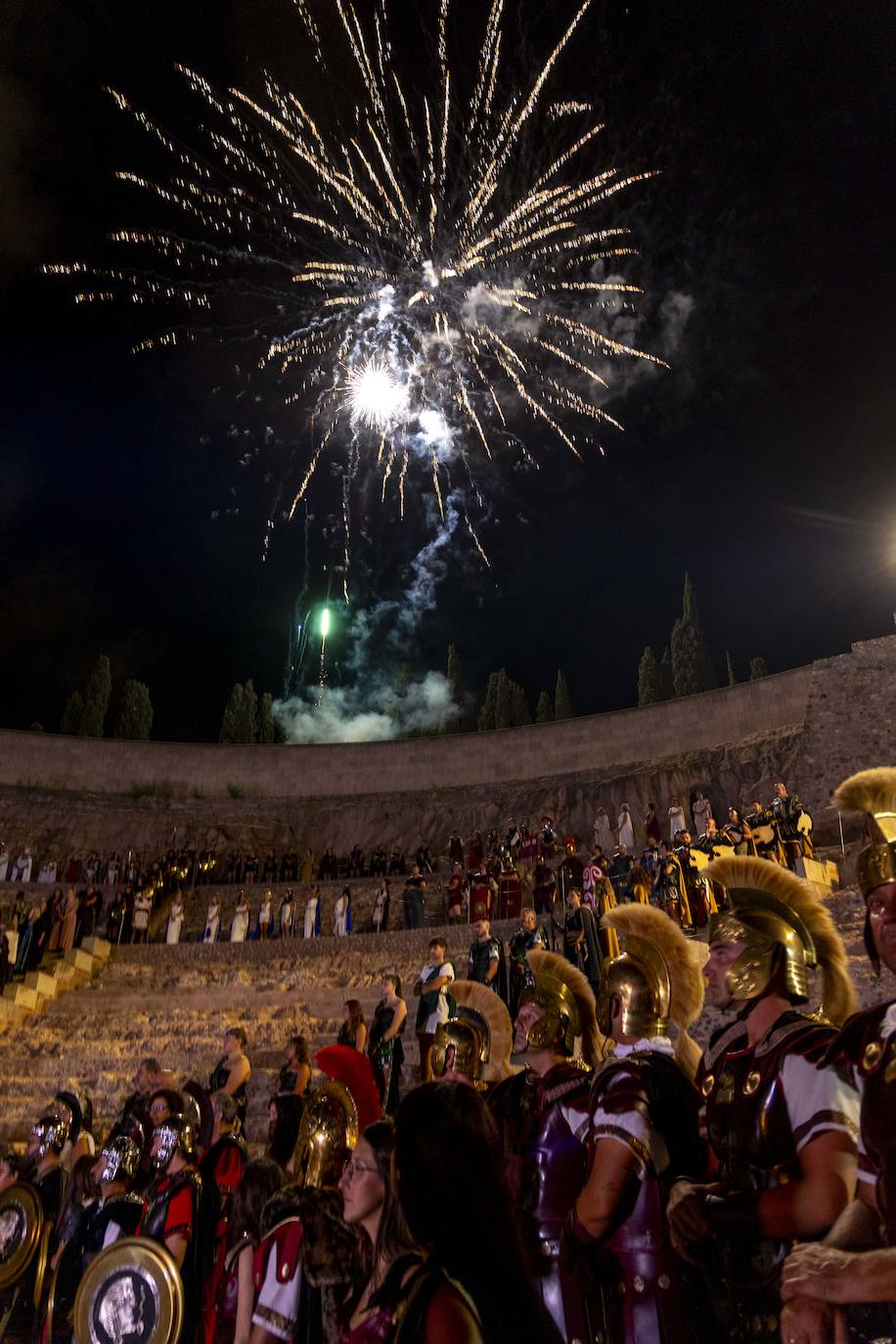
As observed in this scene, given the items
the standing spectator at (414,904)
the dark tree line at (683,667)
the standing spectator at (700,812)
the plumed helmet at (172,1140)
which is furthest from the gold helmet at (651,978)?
the dark tree line at (683,667)

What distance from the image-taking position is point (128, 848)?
2577 centimetres

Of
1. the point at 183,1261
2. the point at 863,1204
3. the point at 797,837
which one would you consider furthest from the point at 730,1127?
the point at 797,837

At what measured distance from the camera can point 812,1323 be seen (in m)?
1.85

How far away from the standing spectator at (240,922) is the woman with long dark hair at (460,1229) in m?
15.9

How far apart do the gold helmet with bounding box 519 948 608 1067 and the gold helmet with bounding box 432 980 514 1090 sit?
43 centimetres

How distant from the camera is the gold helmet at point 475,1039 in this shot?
4.28 m

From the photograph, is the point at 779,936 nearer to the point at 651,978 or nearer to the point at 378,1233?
the point at 651,978

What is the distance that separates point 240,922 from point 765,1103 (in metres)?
16.0

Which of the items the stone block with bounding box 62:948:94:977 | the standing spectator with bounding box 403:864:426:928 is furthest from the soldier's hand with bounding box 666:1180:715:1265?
the standing spectator with bounding box 403:864:426:928

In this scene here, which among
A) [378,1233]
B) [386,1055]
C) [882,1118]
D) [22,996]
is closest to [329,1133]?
[378,1233]

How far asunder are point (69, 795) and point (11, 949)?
44.6 ft

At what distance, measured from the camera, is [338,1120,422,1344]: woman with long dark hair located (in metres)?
1.96

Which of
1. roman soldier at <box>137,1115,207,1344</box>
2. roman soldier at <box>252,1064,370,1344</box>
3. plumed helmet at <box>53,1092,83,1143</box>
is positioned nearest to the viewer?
roman soldier at <box>252,1064,370,1344</box>

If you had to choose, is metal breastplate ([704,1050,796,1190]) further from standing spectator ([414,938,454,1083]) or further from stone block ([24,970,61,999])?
stone block ([24,970,61,999])
